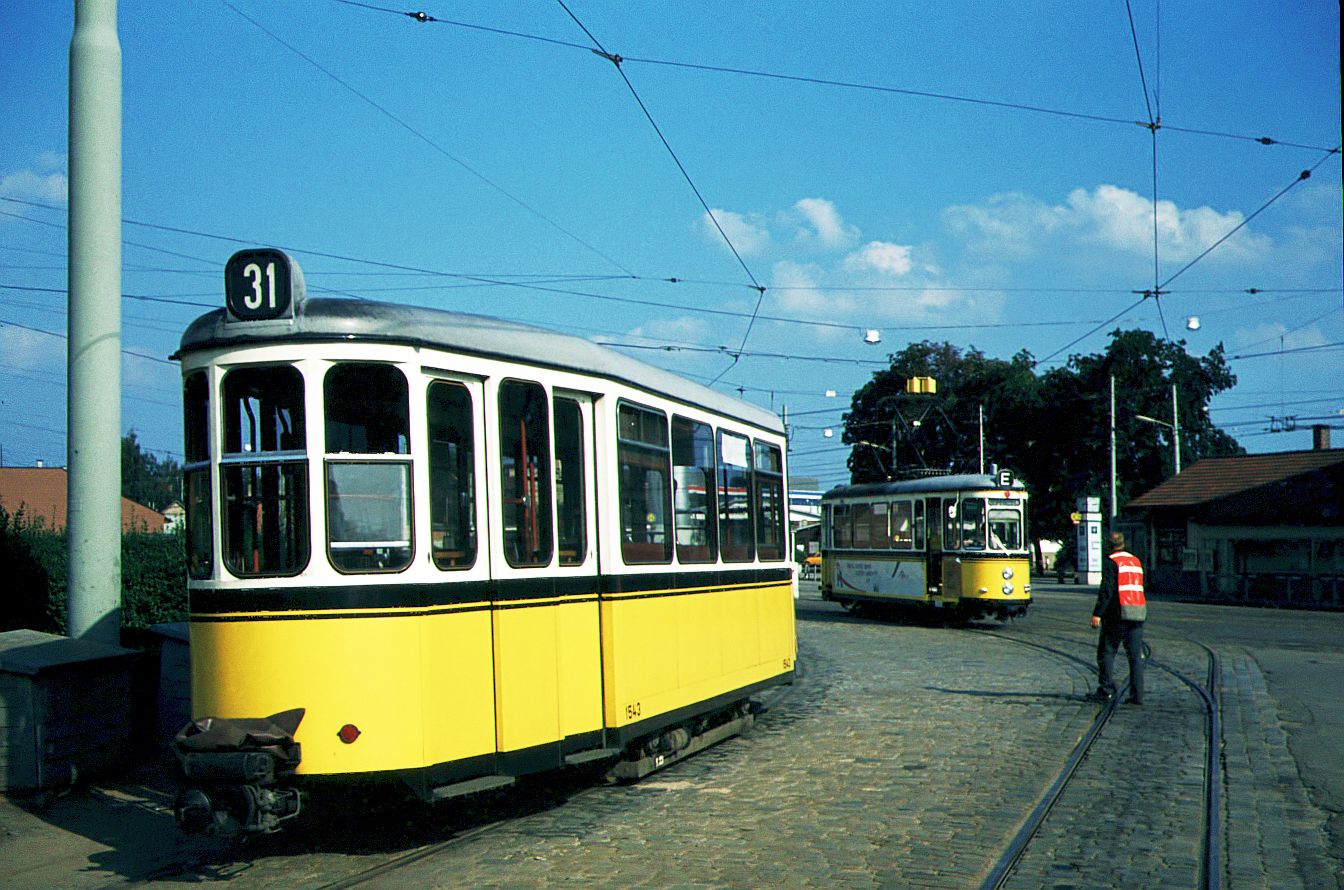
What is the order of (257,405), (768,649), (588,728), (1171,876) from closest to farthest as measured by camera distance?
1. (1171,876)
2. (257,405)
3. (588,728)
4. (768,649)

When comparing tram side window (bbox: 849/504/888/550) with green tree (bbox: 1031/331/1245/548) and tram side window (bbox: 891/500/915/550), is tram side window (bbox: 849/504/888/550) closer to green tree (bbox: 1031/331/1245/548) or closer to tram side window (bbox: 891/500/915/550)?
tram side window (bbox: 891/500/915/550)

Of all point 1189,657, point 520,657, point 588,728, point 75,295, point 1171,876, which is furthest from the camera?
point 1189,657

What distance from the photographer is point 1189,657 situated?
1934 centimetres

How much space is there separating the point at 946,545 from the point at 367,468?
19537mm

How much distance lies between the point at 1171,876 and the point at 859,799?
236 cm

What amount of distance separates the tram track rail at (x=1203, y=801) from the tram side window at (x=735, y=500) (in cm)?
302

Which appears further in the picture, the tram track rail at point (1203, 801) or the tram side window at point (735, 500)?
the tram side window at point (735, 500)

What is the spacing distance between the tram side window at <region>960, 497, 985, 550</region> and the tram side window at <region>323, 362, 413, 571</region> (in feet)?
61.9

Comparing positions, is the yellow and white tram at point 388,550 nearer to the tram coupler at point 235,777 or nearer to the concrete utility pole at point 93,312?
the tram coupler at point 235,777

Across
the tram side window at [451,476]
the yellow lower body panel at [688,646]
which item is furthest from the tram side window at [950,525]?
the tram side window at [451,476]

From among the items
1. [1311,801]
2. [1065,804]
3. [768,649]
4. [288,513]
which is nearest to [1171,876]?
[1065,804]

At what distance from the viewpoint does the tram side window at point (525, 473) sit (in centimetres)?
777

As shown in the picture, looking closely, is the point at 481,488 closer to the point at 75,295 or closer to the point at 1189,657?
the point at 75,295

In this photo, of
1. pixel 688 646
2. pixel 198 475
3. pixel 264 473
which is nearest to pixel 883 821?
pixel 688 646
